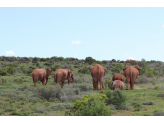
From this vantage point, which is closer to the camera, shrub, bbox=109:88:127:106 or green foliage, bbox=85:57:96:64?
shrub, bbox=109:88:127:106

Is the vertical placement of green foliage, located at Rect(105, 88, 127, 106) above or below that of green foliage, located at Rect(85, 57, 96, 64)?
below

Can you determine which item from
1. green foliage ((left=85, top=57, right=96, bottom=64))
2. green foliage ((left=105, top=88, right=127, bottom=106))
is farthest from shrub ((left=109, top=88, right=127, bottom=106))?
green foliage ((left=85, top=57, right=96, bottom=64))

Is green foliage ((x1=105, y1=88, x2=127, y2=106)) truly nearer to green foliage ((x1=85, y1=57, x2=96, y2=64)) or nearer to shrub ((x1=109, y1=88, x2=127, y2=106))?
shrub ((x1=109, y1=88, x2=127, y2=106))

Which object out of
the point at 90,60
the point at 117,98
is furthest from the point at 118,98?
the point at 90,60

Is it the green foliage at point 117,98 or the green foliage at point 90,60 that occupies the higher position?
the green foliage at point 90,60

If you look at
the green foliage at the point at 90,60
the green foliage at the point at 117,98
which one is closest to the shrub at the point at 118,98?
the green foliage at the point at 117,98

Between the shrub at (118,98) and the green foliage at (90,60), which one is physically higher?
the green foliage at (90,60)

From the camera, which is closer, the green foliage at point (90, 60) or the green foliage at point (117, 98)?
the green foliage at point (117, 98)

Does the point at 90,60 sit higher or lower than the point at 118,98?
higher

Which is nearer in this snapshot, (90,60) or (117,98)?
(117,98)

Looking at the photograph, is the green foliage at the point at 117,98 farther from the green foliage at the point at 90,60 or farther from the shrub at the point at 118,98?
the green foliage at the point at 90,60

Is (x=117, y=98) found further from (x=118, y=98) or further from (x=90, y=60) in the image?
(x=90, y=60)

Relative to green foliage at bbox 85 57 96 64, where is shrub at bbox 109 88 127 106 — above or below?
below
